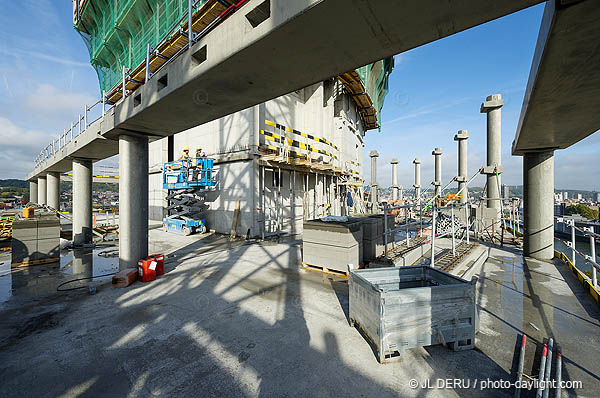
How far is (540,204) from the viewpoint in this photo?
932 cm

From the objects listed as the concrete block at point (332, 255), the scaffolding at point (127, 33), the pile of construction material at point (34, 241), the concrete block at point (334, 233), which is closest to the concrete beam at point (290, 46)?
the concrete block at point (334, 233)

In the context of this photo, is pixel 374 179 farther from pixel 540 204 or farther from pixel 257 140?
pixel 540 204

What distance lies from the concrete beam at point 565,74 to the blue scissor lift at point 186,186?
1401cm

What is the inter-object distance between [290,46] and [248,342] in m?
4.54

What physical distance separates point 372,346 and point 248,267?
544 cm

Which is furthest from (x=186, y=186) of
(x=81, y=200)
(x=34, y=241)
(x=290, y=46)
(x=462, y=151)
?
(x=462, y=151)

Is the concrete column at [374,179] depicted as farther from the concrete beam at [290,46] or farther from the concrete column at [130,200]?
the concrete beam at [290,46]

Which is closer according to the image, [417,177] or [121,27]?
[121,27]

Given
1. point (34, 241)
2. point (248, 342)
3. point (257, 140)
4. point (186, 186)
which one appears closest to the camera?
point (248, 342)

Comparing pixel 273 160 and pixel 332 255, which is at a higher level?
pixel 273 160

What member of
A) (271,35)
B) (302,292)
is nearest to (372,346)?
(302,292)

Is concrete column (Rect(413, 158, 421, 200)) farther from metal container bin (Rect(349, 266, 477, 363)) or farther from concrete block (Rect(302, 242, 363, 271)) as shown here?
metal container bin (Rect(349, 266, 477, 363))

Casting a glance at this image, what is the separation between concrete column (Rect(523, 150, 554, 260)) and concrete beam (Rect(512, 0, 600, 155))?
2553 mm

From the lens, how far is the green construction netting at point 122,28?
55.6ft
